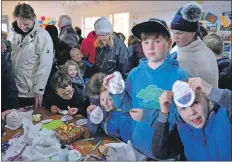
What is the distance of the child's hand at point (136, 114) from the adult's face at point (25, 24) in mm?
588

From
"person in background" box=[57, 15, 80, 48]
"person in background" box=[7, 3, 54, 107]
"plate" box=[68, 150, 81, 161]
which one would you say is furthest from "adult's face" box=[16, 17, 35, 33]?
"plate" box=[68, 150, 81, 161]

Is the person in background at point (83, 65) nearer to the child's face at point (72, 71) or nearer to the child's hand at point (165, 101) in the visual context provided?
the child's face at point (72, 71)

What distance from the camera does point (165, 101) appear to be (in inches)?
33.8

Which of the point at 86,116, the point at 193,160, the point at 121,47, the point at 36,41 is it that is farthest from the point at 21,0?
the point at 193,160

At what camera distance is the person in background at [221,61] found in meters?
0.89

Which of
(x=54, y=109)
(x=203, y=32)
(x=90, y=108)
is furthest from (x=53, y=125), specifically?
(x=203, y=32)

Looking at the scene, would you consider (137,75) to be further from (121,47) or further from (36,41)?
(36,41)

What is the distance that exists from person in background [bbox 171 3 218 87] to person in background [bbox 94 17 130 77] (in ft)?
0.79

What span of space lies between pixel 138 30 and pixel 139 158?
0.51 metres

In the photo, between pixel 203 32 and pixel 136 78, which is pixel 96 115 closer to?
pixel 136 78

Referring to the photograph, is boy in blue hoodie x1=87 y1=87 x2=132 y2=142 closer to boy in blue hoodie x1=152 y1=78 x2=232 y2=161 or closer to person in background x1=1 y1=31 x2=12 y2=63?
boy in blue hoodie x1=152 y1=78 x2=232 y2=161

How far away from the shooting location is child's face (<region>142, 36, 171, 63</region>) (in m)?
0.87

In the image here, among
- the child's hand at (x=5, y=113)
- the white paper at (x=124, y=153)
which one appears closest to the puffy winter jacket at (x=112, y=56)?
the white paper at (x=124, y=153)

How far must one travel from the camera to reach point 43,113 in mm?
1127
